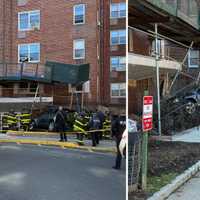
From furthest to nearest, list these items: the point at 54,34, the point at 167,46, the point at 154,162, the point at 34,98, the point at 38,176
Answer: the point at 167,46
the point at 154,162
the point at 38,176
the point at 54,34
the point at 34,98

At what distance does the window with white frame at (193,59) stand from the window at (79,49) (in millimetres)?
12074

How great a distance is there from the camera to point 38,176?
2125 millimetres

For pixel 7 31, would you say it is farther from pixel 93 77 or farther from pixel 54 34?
pixel 93 77

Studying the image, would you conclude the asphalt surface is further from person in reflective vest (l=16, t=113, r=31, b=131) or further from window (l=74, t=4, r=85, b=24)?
window (l=74, t=4, r=85, b=24)

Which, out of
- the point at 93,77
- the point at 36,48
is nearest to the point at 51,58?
the point at 36,48

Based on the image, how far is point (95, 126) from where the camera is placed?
7.03 feet

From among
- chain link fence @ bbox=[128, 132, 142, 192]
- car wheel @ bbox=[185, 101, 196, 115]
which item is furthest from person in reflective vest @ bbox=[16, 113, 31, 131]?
car wheel @ bbox=[185, 101, 196, 115]

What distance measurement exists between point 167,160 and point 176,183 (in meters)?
2.03

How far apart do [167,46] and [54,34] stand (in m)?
9.96

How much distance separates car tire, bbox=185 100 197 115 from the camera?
585 inches

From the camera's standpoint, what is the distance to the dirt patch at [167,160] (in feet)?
19.0

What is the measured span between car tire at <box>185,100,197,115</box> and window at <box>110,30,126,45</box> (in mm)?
12792

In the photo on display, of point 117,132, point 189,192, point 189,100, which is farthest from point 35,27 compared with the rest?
point 189,100

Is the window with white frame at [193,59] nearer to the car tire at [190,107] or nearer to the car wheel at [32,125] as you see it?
the car tire at [190,107]
